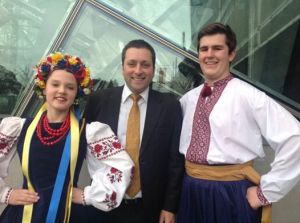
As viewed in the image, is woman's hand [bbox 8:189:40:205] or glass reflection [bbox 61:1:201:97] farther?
glass reflection [bbox 61:1:201:97]

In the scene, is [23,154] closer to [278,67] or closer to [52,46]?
[52,46]

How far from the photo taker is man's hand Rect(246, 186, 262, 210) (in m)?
2.18

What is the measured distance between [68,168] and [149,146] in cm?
48

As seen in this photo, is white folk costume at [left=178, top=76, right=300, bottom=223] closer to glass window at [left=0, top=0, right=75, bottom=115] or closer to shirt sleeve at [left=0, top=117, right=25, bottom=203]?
shirt sleeve at [left=0, top=117, right=25, bottom=203]

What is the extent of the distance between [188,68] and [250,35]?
0.68 meters

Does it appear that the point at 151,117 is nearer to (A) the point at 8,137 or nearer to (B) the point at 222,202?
(B) the point at 222,202

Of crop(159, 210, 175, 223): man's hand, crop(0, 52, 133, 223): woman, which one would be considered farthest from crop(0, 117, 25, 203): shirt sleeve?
crop(159, 210, 175, 223): man's hand

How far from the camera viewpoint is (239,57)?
3.68 meters

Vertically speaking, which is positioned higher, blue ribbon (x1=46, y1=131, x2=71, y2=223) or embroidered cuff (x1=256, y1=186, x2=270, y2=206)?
embroidered cuff (x1=256, y1=186, x2=270, y2=206)

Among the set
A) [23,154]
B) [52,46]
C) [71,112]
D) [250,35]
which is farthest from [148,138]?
[250,35]

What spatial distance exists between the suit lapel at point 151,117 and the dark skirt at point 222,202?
0.35 meters

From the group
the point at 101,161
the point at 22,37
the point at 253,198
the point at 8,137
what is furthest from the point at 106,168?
the point at 22,37

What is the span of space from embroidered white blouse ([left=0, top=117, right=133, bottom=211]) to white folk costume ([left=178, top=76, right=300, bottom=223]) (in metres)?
0.39

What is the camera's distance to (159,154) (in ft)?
7.89
